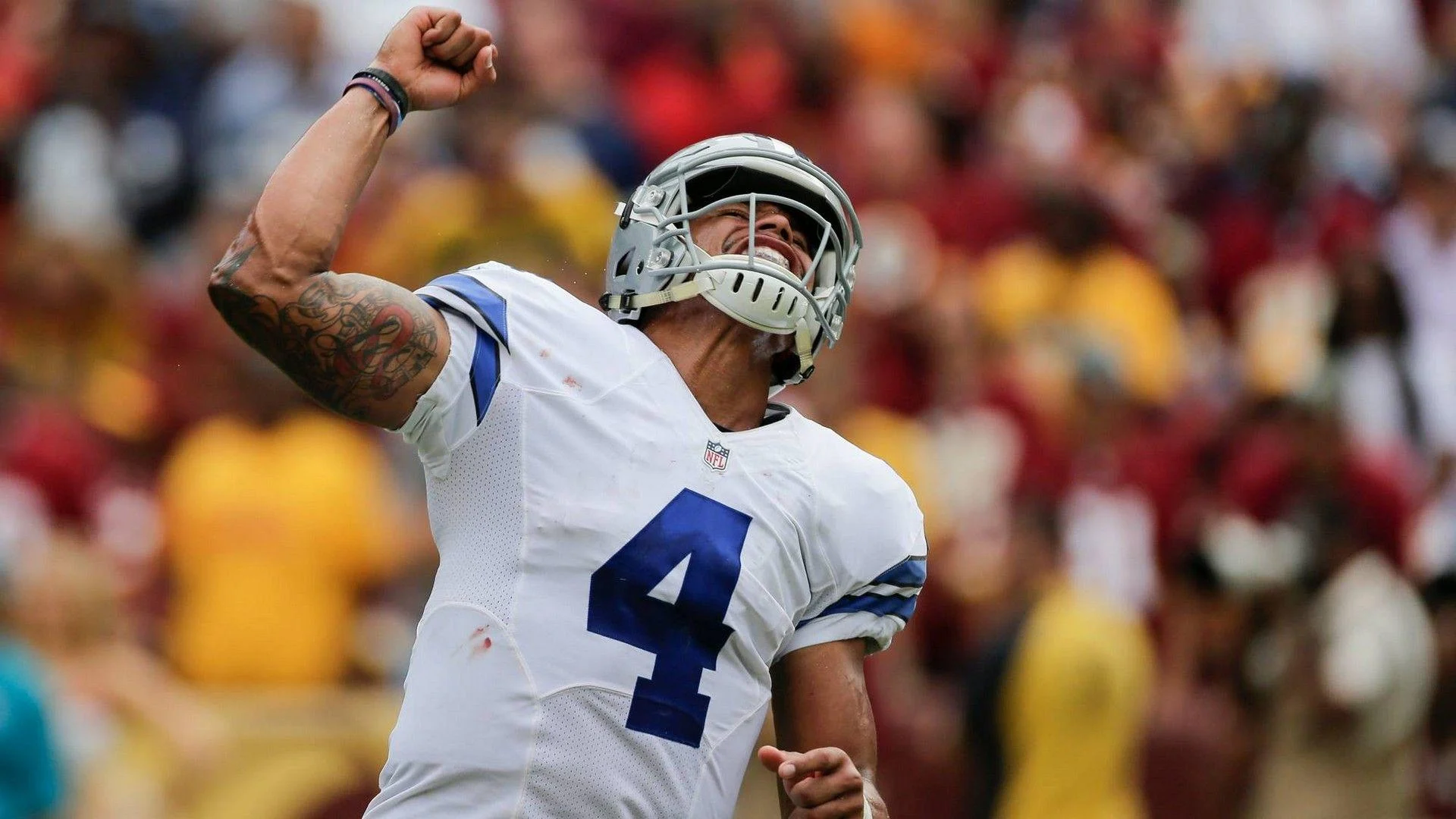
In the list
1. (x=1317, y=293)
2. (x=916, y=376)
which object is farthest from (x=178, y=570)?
(x=1317, y=293)

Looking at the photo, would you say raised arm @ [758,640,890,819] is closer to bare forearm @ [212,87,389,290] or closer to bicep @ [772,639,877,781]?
bicep @ [772,639,877,781]

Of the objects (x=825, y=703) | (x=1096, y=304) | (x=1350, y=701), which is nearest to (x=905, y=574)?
(x=825, y=703)

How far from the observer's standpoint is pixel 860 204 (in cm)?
1027

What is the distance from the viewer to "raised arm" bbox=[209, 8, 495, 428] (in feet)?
10.6

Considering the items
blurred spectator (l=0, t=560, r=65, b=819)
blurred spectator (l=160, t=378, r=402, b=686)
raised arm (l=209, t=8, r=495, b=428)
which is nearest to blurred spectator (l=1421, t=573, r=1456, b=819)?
blurred spectator (l=160, t=378, r=402, b=686)

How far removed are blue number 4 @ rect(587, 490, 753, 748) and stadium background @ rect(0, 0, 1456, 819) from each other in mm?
3581

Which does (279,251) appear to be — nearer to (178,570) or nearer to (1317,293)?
(178,570)

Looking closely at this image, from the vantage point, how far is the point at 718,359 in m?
3.79

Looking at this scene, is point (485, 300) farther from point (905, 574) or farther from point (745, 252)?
point (905, 574)

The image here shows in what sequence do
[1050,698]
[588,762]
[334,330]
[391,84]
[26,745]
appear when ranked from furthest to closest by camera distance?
[1050,698], [26,745], [391,84], [588,762], [334,330]

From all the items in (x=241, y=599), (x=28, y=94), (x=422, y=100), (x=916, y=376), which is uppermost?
(x=28, y=94)

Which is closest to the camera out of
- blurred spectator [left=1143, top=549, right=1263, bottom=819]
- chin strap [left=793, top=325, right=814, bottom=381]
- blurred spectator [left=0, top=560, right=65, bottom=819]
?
chin strap [left=793, top=325, right=814, bottom=381]

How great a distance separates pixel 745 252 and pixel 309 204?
0.89 meters

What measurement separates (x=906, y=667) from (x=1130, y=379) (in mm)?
2254
